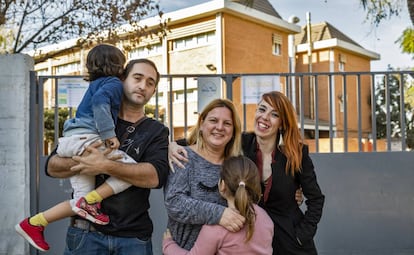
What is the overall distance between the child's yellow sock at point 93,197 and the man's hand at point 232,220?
67 cm

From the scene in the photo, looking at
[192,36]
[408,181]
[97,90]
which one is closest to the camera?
[97,90]

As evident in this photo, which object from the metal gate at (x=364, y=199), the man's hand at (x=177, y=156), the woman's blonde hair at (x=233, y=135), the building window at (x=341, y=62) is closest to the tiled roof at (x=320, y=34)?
the building window at (x=341, y=62)

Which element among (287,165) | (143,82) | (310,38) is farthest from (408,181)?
(310,38)

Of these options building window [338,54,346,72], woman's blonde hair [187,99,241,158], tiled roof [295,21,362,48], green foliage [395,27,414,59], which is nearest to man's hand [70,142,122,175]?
woman's blonde hair [187,99,241,158]

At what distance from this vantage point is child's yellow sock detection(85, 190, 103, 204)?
2498 millimetres

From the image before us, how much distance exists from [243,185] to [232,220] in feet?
0.63

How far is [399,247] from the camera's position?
5777mm

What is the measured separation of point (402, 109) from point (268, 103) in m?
3.53

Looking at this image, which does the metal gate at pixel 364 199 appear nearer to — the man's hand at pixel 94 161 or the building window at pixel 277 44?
the man's hand at pixel 94 161

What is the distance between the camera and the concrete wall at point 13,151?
5020 millimetres

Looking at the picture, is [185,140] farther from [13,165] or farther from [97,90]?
[13,165]

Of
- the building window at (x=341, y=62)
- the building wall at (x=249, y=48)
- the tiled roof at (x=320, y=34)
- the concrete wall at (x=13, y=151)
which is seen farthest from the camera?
the tiled roof at (x=320, y=34)

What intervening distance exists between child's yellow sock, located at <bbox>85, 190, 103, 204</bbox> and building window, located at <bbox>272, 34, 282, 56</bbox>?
75.4 ft

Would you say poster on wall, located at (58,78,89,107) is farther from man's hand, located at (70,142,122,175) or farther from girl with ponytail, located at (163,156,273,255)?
girl with ponytail, located at (163,156,273,255)
